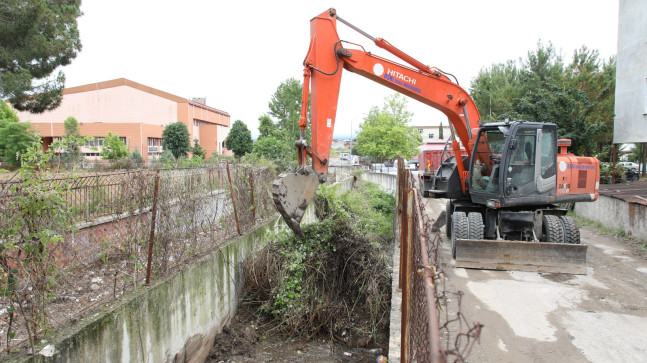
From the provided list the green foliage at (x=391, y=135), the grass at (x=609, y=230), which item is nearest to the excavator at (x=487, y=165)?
the grass at (x=609, y=230)

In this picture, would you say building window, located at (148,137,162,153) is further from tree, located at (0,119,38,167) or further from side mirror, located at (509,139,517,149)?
side mirror, located at (509,139,517,149)

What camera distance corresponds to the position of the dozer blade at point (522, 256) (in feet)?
23.3

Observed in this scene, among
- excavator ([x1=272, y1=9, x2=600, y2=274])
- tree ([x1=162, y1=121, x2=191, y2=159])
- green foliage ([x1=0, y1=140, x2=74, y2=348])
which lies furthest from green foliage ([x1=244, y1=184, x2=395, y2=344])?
tree ([x1=162, y1=121, x2=191, y2=159])

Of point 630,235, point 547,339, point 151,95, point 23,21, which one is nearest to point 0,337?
point 547,339

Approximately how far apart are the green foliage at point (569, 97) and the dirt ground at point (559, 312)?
1118 centimetres

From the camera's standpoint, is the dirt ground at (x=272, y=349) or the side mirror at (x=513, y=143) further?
the side mirror at (x=513, y=143)

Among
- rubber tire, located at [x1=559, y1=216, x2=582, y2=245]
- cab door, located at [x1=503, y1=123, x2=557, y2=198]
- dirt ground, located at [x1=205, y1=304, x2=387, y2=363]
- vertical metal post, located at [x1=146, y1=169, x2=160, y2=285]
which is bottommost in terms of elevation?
dirt ground, located at [x1=205, y1=304, x2=387, y2=363]

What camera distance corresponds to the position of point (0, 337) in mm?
3492

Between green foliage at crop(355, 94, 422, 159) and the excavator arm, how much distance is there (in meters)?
35.3

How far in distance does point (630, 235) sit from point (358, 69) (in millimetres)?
8799

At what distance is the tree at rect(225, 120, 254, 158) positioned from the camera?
55125 millimetres

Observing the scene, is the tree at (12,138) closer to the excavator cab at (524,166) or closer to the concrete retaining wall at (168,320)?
the concrete retaining wall at (168,320)

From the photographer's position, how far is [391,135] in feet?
145

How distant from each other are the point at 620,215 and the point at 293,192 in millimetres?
10327
